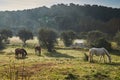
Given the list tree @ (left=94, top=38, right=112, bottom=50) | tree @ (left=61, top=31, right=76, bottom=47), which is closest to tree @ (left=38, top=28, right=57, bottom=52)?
tree @ (left=94, top=38, right=112, bottom=50)

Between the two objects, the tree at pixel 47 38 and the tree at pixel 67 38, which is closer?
the tree at pixel 47 38

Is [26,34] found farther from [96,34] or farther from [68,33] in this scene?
[96,34]

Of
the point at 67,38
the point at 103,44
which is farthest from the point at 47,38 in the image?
the point at 67,38

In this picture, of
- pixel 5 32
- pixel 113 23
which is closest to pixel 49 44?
pixel 5 32

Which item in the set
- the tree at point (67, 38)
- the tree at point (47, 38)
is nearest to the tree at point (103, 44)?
the tree at point (47, 38)

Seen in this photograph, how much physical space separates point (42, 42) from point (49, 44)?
21.4 ft

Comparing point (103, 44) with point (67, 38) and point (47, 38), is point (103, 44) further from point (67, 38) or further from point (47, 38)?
point (67, 38)

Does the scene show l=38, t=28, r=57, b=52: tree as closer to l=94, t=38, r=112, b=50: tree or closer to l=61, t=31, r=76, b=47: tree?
l=94, t=38, r=112, b=50: tree

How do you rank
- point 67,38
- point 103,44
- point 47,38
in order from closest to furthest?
point 103,44
point 47,38
point 67,38

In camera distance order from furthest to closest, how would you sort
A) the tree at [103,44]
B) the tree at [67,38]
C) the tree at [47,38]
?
the tree at [67,38], the tree at [47,38], the tree at [103,44]

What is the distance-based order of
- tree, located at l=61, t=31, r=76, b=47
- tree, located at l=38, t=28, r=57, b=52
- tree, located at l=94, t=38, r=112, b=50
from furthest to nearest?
tree, located at l=61, t=31, r=76, b=47
tree, located at l=38, t=28, r=57, b=52
tree, located at l=94, t=38, r=112, b=50

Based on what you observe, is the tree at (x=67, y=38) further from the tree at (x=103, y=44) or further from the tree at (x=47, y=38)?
the tree at (x=103, y=44)

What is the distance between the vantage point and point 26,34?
106938 mm

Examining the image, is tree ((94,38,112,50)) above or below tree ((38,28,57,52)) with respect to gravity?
below
